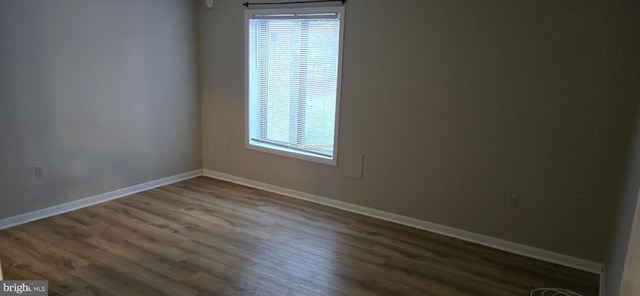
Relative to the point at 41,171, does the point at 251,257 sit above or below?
below

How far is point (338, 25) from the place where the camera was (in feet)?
13.4

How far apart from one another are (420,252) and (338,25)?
88.8 inches

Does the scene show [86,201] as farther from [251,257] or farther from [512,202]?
[512,202]

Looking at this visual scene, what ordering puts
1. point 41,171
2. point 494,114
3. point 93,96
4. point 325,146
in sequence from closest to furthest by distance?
point 494,114, point 41,171, point 93,96, point 325,146

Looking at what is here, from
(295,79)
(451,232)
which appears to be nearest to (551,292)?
(451,232)

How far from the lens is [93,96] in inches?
160

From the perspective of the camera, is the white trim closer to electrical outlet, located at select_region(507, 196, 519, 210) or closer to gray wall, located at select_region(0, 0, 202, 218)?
gray wall, located at select_region(0, 0, 202, 218)

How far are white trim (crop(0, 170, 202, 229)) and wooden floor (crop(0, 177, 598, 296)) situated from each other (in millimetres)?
106

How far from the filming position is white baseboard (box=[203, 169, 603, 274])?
3307mm

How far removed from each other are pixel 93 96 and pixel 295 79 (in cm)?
201

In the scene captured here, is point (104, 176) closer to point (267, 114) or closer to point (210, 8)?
point (267, 114)

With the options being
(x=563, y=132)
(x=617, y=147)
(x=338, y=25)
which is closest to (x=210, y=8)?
(x=338, y=25)

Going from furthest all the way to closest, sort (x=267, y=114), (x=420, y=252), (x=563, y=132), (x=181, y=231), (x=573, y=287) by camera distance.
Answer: (x=267, y=114)
(x=181, y=231)
(x=420, y=252)
(x=563, y=132)
(x=573, y=287)

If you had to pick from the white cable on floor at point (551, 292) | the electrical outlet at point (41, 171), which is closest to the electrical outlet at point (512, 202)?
the white cable on floor at point (551, 292)
